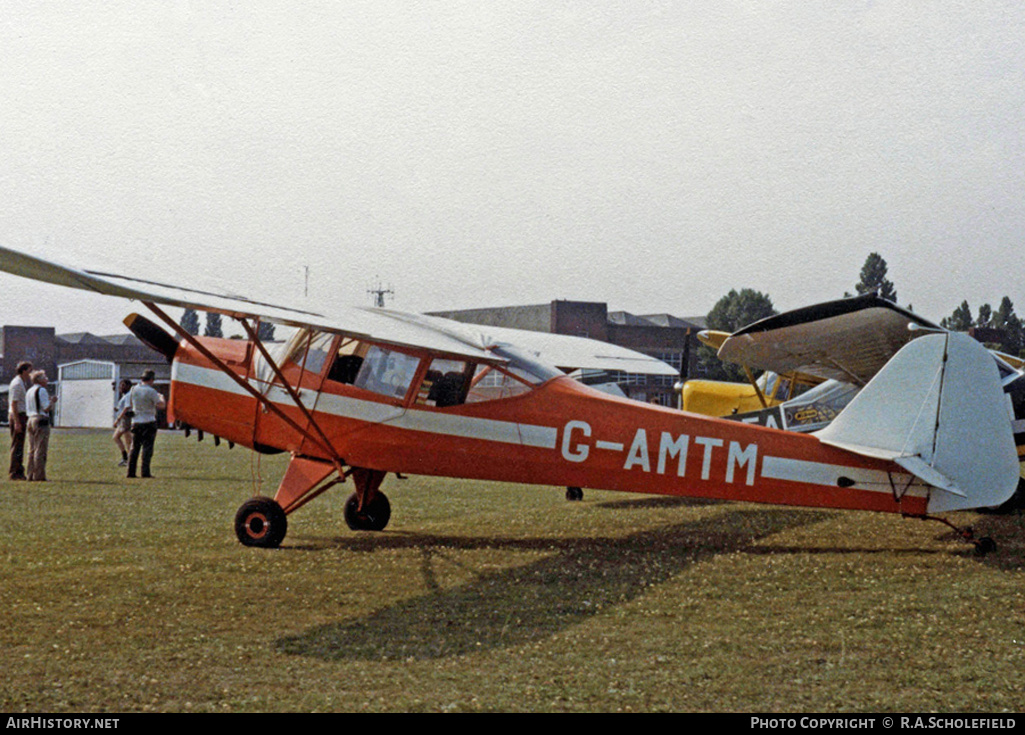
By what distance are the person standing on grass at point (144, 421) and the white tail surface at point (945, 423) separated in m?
12.4

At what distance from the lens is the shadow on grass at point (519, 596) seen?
4945 millimetres

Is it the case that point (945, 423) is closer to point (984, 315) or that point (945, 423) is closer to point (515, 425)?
point (515, 425)

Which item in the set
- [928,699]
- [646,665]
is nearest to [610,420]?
[646,665]

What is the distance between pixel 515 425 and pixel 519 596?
7.08 ft

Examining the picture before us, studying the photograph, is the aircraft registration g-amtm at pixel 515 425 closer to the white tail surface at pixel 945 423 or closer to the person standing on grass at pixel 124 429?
the white tail surface at pixel 945 423

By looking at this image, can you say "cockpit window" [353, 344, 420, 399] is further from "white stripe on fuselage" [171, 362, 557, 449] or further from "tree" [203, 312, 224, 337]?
"tree" [203, 312, 224, 337]

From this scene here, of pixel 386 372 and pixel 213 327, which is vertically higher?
pixel 213 327

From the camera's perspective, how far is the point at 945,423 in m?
7.08

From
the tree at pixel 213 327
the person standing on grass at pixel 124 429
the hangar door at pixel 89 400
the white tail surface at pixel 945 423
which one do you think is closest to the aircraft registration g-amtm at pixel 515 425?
the white tail surface at pixel 945 423

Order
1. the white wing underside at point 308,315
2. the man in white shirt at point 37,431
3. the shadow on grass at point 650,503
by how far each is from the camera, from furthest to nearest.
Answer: the man in white shirt at point 37,431
the shadow on grass at point 650,503
the white wing underside at point 308,315

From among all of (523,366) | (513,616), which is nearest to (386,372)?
(523,366)

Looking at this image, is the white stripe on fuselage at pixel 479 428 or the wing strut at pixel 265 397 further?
the wing strut at pixel 265 397

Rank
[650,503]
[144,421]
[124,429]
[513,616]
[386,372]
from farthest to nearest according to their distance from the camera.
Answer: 1. [124,429]
2. [144,421]
3. [650,503]
4. [386,372]
5. [513,616]

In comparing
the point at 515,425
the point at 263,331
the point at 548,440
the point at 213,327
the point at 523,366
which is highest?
the point at 213,327
